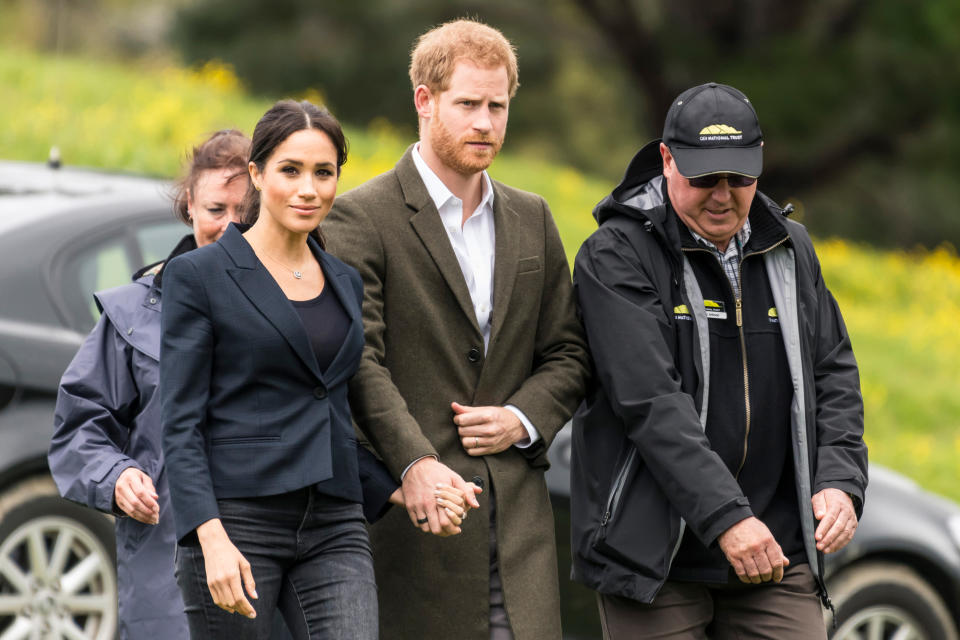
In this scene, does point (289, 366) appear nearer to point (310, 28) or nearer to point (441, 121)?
point (441, 121)

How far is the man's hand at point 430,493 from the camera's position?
3375 millimetres

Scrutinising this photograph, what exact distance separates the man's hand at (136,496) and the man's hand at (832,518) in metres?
1.65

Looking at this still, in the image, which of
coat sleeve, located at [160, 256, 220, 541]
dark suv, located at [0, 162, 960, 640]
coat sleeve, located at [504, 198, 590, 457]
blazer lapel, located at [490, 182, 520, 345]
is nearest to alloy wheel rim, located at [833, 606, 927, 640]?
dark suv, located at [0, 162, 960, 640]

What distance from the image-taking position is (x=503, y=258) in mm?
3766

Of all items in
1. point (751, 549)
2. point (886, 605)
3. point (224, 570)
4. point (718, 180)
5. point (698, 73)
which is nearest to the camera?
point (224, 570)

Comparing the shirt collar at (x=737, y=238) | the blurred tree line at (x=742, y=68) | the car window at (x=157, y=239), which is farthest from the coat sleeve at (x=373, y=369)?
the blurred tree line at (x=742, y=68)

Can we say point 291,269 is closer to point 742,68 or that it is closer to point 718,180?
point 718,180

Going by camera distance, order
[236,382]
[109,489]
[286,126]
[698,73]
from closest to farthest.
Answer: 1. [236,382]
2. [286,126]
3. [109,489]
4. [698,73]

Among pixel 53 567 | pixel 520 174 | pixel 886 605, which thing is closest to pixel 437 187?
pixel 53 567

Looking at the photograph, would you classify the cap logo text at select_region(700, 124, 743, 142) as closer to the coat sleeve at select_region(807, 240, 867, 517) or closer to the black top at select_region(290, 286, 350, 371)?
the coat sleeve at select_region(807, 240, 867, 517)

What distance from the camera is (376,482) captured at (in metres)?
3.51

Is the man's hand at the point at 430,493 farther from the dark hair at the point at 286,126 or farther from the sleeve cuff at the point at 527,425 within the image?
the dark hair at the point at 286,126

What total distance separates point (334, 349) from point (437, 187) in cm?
71

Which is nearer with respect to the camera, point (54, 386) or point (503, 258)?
point (503, 258)
